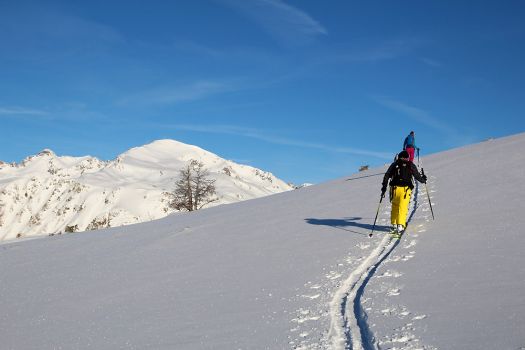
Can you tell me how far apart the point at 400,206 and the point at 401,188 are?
644 millimetres

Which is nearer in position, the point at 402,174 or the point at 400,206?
the point at 400,206

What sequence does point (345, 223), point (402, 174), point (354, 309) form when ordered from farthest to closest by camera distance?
point (345, 223) → point (402, 174) → point (354, 309)

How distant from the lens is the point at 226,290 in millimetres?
9016

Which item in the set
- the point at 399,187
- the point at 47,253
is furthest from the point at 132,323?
the point at 47,253

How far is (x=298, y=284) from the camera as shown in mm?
8602

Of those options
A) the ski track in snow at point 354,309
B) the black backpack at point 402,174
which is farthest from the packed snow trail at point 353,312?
the black backpack at point 402,174

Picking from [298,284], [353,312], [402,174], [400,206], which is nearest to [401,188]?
[402,174]

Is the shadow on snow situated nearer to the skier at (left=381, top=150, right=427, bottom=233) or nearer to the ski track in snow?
the skier at (left=381, top=150, right=427, bottom=233)

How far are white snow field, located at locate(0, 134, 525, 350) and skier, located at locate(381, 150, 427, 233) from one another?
0.49 m

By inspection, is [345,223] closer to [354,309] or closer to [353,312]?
[354,309]

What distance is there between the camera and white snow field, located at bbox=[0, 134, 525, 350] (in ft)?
19.6

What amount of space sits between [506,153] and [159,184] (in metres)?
165

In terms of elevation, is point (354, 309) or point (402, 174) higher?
point (402, 174)

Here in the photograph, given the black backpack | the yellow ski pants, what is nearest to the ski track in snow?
the yellow ski pants
